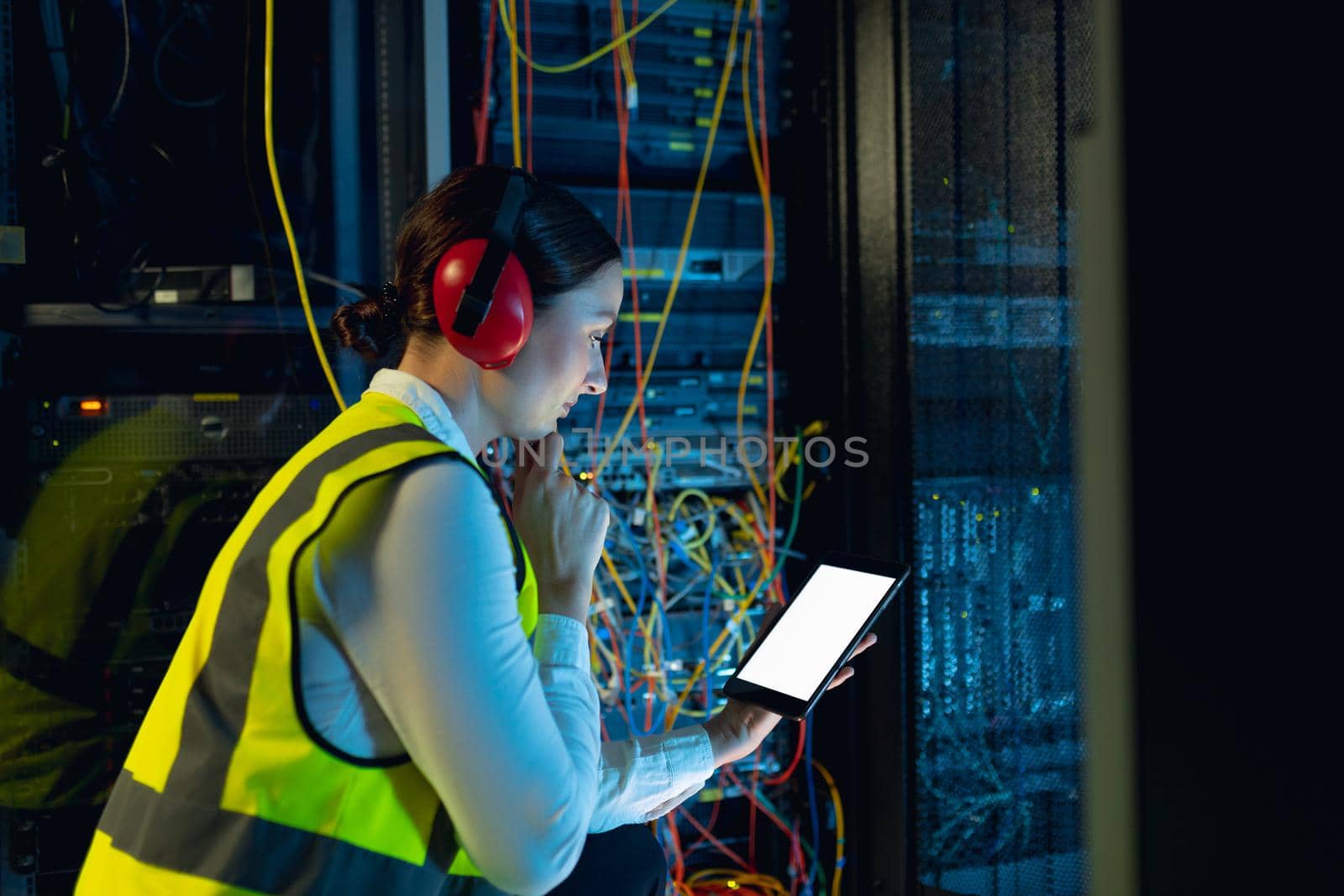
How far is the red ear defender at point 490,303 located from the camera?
88 centimetres

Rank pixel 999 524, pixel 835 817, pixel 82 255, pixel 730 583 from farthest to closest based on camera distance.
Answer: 1. pixel 730 583
2. pixel 835 817
3. pixel 82 255
4. pixel 999 524

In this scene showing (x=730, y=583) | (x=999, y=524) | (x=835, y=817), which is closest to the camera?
(x=999, y=524)

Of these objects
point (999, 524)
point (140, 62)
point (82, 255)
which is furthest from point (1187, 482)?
point (140, 62)

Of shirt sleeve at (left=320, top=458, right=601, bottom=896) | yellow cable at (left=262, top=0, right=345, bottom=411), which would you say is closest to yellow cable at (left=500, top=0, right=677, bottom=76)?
yellow cable at (left=262, top=0, right=345, bottom=411)

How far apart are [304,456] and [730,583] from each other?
1.14 meters

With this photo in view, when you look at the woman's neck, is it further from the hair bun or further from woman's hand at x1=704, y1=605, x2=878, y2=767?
woman's hand at x1=704, y1=605, x2=878, y2=767

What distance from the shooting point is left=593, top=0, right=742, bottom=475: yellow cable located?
1779 mm

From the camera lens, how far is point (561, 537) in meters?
0.97

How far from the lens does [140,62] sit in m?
1.66

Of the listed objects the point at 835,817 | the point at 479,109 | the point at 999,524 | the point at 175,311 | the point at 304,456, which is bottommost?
the point at 835,817

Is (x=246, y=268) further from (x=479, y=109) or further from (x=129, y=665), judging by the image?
(x=129, y=665)

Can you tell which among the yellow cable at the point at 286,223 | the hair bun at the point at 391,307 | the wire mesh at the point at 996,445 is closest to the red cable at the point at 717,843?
the wire mesh at the point at 996,445

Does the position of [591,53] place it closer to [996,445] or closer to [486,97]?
[486,97]

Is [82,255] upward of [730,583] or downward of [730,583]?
upward
